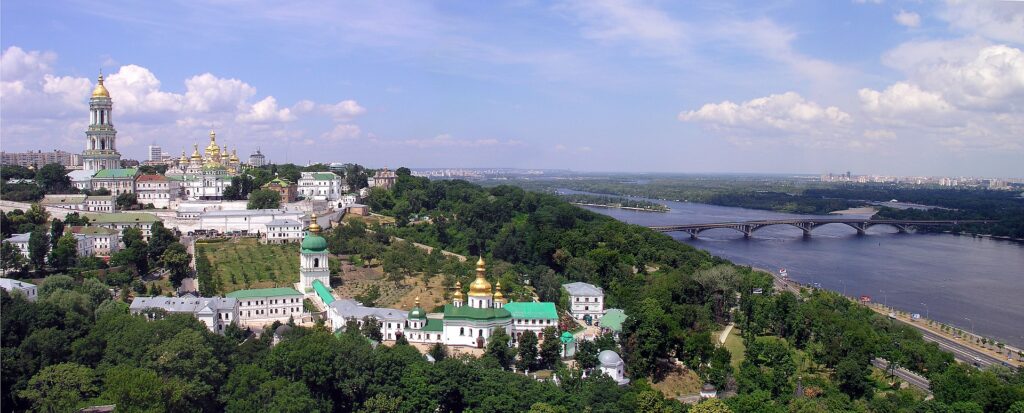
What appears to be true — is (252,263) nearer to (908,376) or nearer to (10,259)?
(10,259)

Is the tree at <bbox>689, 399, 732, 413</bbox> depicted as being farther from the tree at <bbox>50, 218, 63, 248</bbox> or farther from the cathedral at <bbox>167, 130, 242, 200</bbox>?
the cathedral at <bbox>167, 130, 242, 200</bbox>

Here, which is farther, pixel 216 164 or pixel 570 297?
pixel 216 164

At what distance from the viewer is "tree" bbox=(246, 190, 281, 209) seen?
23.7 metres

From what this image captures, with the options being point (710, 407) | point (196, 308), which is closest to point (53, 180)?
point (196, 308)

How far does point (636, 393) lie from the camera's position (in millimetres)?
11055

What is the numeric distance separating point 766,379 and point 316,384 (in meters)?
6.86

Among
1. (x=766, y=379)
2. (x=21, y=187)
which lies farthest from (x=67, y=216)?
(x=766, y=379)

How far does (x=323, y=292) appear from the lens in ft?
51.9

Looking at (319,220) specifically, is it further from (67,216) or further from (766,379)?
(766,379)

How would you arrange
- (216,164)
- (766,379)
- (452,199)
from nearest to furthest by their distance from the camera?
1. (766,379)
2. (216,164)
3. (452,199)

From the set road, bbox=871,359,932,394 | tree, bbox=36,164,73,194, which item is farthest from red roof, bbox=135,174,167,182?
road, bbox=871,359,932,394

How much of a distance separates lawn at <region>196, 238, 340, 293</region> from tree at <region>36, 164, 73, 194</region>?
6.70 metres

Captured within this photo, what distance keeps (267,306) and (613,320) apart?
6568 millimetres

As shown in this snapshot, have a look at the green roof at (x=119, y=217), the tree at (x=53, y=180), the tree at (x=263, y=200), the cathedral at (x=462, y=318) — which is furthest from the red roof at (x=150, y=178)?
the cathedral at (x=462, y=318)
